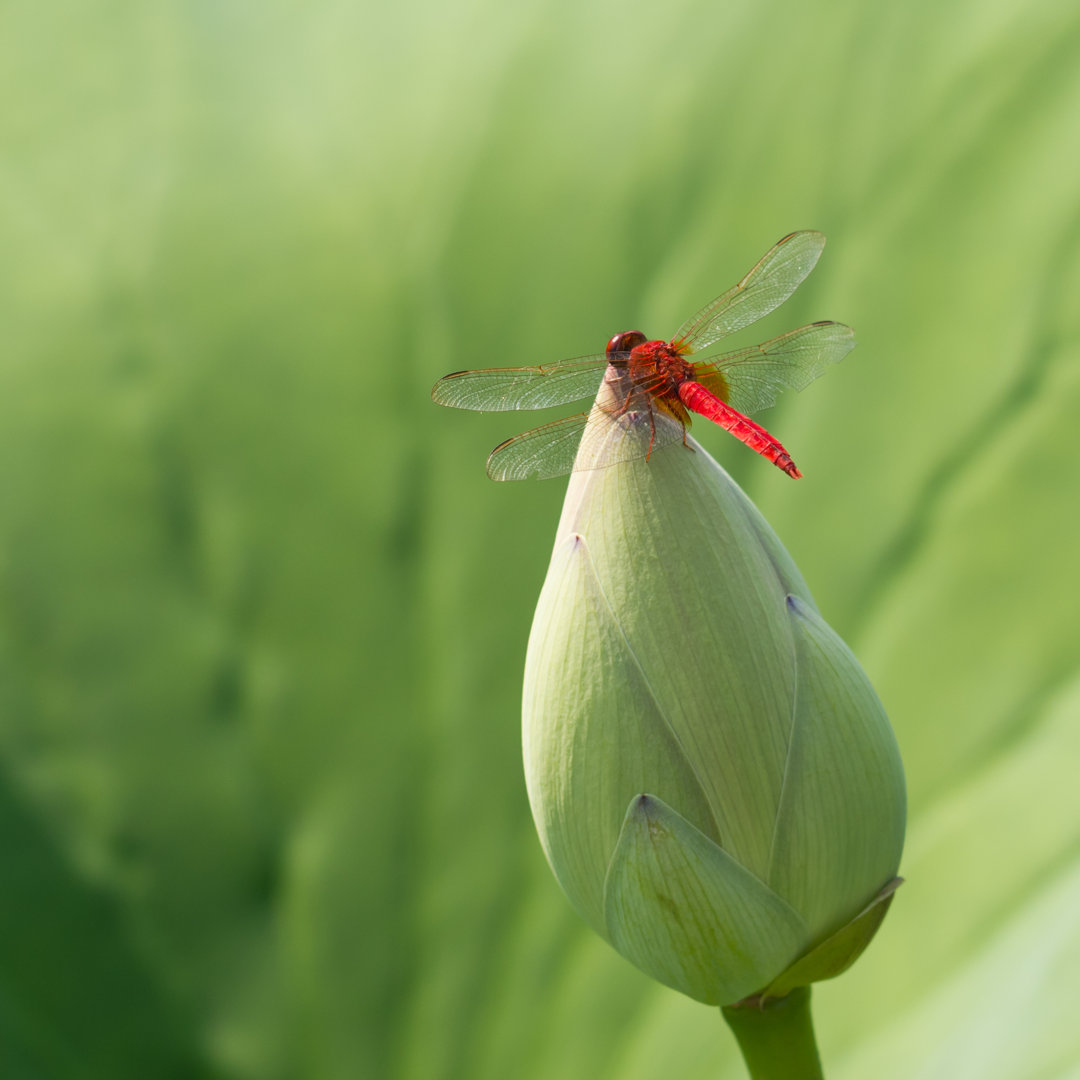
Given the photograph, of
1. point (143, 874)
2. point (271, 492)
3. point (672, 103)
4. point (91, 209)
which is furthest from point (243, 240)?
point (143, 874)

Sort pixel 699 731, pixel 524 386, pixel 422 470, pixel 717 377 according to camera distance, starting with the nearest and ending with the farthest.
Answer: pixel 699 731 → pixel 717 377 → pixel 524 386 → pixel 422 470

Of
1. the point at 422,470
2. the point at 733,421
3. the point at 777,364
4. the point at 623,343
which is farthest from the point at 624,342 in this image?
the point at 422,470

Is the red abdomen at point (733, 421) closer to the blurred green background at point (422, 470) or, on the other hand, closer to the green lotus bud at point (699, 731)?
the green lotus bud at point (699, 731)

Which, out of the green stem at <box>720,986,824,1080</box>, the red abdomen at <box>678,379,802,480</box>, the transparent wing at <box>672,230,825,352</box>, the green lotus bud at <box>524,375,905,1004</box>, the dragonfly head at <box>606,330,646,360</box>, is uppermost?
the transparent wing at <box>672,230,825,352</box>

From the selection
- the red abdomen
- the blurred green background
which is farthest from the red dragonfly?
the blurred green background

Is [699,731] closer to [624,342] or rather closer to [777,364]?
[624,342]

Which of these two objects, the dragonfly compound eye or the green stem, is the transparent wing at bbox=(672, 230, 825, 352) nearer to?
the dragonfly compound eye
